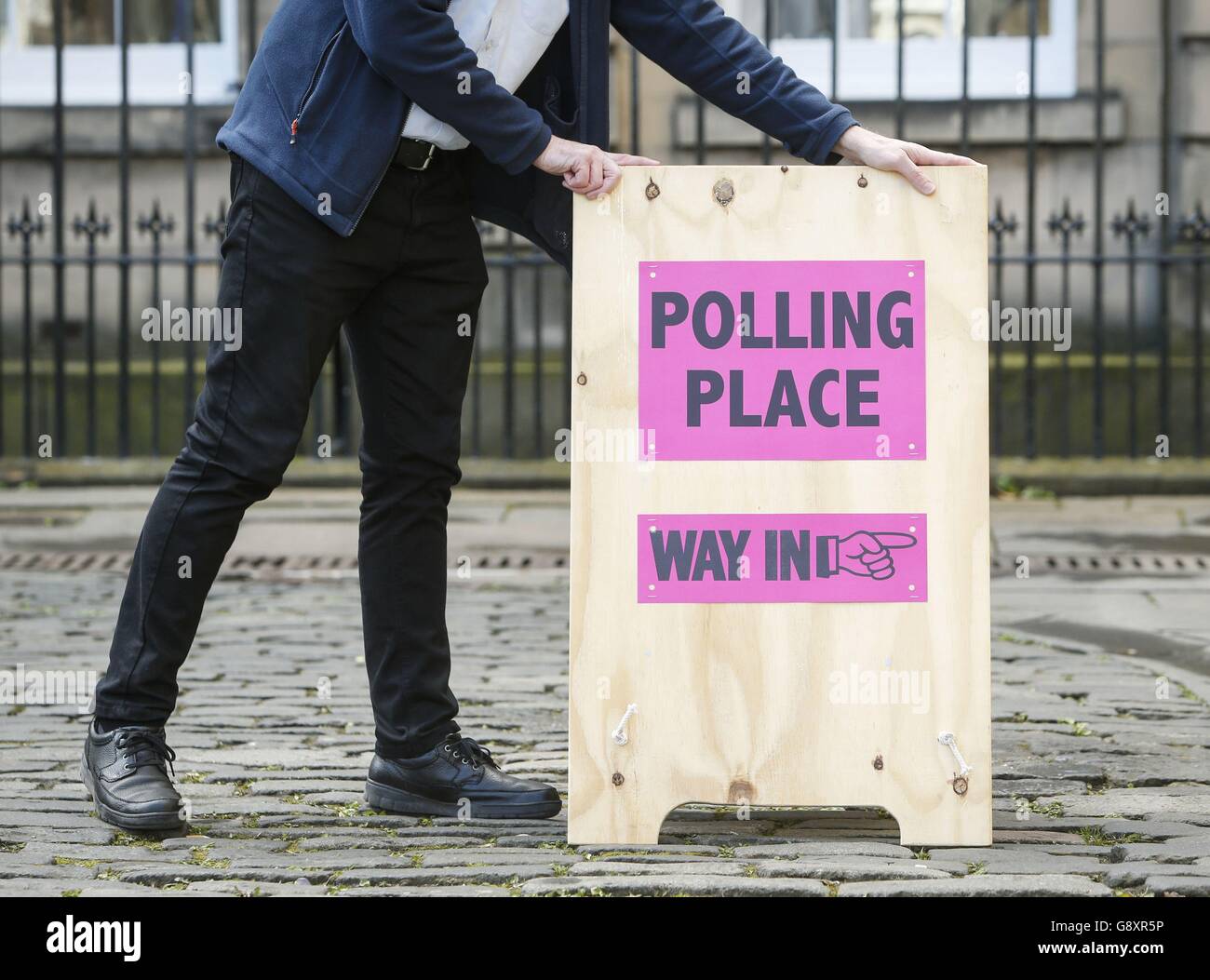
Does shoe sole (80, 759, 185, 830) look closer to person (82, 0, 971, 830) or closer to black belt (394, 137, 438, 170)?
person (82, 0, 971, 830)

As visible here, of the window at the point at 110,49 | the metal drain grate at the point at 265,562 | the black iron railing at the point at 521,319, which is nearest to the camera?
the metal drain grate at the point at 265,562

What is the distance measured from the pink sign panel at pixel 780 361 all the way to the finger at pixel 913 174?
0.15m

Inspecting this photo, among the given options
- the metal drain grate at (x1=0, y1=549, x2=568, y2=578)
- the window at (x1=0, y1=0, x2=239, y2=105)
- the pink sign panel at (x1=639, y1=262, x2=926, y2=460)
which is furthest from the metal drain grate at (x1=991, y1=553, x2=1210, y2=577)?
the window at (x1=0, y1=0, x2=239, y2=105)

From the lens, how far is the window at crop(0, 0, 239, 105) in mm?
10492

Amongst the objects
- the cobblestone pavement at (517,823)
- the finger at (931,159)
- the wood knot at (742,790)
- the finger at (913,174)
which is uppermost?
Answer: the finger at (931,159)

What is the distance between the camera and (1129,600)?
247 inches

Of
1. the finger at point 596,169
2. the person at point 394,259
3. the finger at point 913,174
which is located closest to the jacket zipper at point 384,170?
the person at point 394,259

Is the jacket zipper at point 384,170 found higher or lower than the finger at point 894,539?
higher

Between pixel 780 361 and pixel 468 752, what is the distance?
0.96 meters

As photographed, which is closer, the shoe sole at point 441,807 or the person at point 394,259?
the person at point 394,259

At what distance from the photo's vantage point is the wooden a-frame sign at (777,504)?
124 inches

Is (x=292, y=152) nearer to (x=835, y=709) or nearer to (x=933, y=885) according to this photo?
(x=835, y=709)

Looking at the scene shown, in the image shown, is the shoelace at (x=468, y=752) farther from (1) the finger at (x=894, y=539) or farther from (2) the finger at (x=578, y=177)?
(2) the finger at (x=578, y=177)
